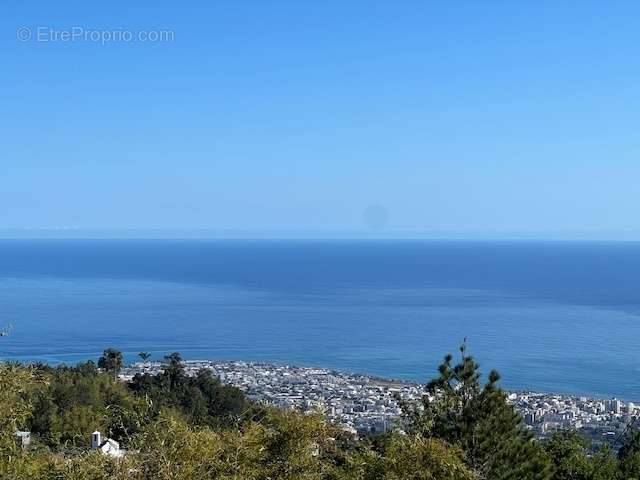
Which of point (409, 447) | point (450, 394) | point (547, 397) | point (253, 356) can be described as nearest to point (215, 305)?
point (253, 356)

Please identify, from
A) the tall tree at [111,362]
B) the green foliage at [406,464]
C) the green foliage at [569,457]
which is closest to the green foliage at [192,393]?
the tall tree at [111,362]

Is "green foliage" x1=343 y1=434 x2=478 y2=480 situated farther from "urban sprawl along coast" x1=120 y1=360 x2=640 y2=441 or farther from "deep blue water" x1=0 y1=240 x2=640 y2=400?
"deep blue water" x1=0 y1=240 x2=640 y2=400

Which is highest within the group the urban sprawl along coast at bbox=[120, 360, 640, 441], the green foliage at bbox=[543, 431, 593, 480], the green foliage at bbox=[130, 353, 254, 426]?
the green foliage at bbox=[543, 431, 593, 480]

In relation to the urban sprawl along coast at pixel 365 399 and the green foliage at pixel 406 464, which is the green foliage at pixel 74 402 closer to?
the urban sprawl along coast at pixel 365 399

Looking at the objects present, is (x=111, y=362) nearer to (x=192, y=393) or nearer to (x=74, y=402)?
(x=192, y=393)

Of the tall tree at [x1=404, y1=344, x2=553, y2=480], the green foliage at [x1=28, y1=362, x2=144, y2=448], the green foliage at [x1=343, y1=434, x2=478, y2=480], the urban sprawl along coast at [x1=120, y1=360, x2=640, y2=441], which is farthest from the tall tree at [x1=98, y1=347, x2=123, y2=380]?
the green foliage at [x1=343, y1=434, x2=478, y2=480]

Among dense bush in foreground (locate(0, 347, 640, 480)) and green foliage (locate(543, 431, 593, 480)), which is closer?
dense bush in foreground (locate(0, 347, 640, 480))
